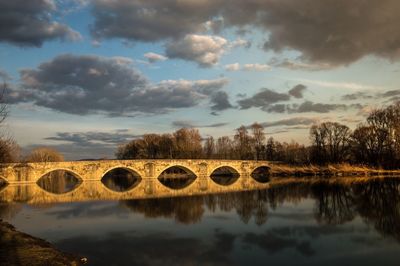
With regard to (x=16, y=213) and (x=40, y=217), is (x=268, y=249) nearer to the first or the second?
(x=40, y=217)

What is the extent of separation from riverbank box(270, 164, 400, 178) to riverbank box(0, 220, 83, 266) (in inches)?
1637

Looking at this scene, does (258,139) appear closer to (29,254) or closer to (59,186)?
(59,186)

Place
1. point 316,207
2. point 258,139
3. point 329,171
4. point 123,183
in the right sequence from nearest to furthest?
point 316,207
point 329,171
point 123,183
point 258,139

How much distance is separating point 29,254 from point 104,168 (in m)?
44.1

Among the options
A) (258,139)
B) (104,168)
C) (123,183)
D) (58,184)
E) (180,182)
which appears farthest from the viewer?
(258,139)

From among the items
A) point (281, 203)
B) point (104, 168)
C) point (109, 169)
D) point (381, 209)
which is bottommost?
point (281, 203)

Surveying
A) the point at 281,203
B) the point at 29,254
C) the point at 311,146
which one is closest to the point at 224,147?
the point at 311,146

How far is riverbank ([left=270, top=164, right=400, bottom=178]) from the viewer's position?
4697cm

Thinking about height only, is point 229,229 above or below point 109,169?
below

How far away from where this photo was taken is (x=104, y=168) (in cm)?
5419

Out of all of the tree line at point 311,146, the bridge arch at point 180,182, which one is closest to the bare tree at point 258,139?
the tree line at point 311,146

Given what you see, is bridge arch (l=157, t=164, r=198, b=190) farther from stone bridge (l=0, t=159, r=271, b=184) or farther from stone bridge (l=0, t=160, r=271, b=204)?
stone bridge (l=0, t=159, r=271, b=184)

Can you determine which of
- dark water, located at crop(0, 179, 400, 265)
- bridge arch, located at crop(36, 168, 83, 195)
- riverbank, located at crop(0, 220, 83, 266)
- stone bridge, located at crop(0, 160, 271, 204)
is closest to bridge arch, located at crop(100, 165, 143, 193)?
stone bridge, located at crop(0, 160, 271, 204)

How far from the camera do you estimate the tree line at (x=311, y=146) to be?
165 feet
